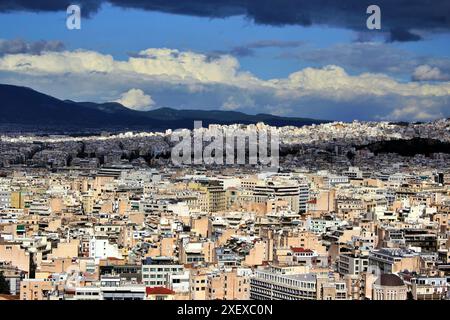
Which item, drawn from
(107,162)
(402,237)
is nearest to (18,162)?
(107,162)

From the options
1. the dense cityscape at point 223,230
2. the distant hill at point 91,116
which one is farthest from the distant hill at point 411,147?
the dense cityscape at point 223,230

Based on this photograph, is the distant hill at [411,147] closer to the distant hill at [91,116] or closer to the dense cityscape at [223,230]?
the distant hill at [91,116]

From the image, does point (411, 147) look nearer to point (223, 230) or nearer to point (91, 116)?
point (91, 116)

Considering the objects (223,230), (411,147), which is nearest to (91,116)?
(411,147)

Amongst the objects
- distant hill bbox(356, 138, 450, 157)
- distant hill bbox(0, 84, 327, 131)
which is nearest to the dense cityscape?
distant hill bbox(0, 84, 327, 131)

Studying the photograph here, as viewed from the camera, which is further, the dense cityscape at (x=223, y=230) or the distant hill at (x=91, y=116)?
the distant hill at (x=91, y=116)

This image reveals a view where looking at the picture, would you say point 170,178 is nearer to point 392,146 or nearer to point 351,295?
point 392,146

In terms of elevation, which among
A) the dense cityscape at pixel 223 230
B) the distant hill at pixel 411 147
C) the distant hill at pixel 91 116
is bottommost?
the dense cityscape at pixel 223 230
